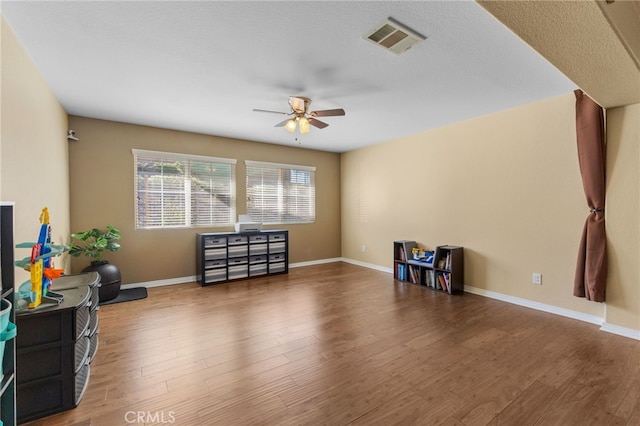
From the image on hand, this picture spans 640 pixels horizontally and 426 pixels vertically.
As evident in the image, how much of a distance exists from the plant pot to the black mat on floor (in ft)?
0.21

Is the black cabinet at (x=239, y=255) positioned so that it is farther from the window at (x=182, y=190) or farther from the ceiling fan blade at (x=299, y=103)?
the ceiling fan blade at (x=299, y=103)

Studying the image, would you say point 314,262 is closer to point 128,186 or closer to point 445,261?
point 445,261

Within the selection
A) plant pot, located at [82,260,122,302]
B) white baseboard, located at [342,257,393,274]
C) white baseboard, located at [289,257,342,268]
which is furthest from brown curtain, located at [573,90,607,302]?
plant pot, located at [82,260,122,302]

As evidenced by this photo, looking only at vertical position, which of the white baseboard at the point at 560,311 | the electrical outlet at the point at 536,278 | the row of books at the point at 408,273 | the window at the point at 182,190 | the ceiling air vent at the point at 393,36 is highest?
the ceiling air vent at the point at 393,36

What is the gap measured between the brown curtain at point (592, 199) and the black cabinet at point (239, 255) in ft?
13.7

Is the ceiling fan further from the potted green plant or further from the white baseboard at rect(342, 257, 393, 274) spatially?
the white baseboard at rect(342, 257, 393, 274)

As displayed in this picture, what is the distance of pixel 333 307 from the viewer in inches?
140

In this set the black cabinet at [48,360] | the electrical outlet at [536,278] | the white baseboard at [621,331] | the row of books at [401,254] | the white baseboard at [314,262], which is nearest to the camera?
the black cabinet at [48,360]

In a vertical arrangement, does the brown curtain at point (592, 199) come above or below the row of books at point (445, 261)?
above

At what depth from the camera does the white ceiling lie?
1934 mm

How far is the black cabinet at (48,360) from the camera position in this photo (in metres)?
1.67

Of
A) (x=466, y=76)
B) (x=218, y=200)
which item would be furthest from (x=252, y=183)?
(x=466, y=76)

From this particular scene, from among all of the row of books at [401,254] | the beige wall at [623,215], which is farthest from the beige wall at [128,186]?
the beige wall at [623,215]

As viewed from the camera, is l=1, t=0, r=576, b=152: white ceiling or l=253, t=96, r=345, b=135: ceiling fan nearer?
l=1, t=0, r=576, b=152: white ceiling
